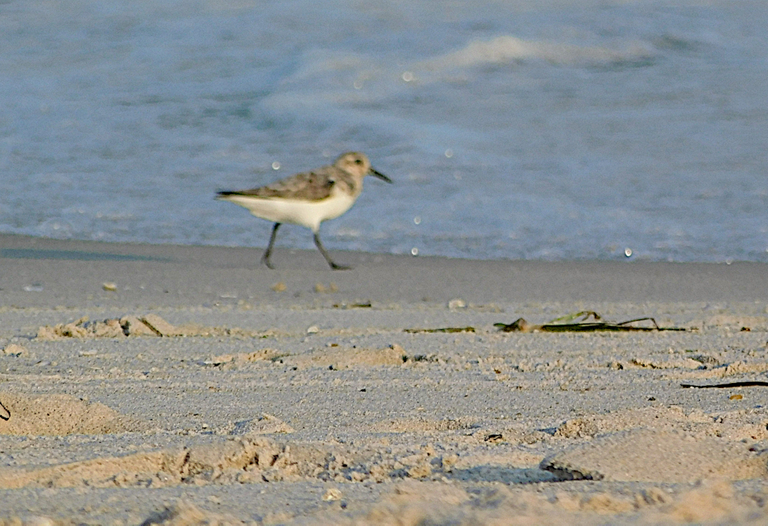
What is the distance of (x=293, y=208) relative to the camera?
7.38 metres

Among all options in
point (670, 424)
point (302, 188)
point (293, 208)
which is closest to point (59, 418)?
point (670, 424)

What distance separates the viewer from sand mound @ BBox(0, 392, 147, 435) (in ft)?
8.27

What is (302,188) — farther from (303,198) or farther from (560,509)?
(560,509)

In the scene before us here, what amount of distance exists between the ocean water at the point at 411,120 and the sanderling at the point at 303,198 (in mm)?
390

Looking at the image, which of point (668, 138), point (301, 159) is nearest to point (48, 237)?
point (301, 159)

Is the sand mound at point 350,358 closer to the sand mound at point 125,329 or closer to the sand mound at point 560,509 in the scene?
the sand mound at point 125,329

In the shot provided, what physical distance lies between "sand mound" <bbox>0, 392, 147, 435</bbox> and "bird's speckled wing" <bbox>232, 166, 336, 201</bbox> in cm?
470

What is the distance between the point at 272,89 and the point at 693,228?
232 inches

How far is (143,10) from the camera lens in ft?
48.9

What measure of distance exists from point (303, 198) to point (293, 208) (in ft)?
0.41

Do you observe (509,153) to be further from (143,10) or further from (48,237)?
(143,10)

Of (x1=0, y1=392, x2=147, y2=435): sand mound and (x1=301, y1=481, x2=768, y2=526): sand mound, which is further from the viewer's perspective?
(x1=0, y1=392, x2=147, y2=435): sand mound

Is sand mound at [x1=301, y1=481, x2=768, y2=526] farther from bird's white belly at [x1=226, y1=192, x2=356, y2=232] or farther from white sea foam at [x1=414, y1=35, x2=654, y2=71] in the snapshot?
white sea foam at [x1=414, y1=35, x2=654, y2=71]

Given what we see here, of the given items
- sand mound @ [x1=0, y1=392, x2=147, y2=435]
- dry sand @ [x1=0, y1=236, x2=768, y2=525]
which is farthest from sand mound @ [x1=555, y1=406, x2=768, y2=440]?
sand mound @ [x1=0, y1=392, x2=147, y2=435]
